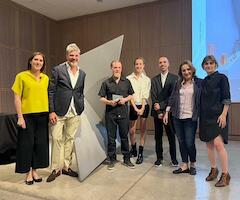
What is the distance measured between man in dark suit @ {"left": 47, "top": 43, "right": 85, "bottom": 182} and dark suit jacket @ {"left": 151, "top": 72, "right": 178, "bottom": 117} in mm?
908

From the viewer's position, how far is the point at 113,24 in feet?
20.1

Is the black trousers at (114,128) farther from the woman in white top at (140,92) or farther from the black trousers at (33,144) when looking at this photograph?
the black trousers at (33,144)

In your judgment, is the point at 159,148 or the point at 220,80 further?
the point at 159,148

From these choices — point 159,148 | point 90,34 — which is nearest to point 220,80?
point 159,148

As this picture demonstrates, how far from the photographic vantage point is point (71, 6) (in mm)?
5902

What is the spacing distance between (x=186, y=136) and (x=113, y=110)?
0.88 metres

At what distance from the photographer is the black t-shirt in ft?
9.67

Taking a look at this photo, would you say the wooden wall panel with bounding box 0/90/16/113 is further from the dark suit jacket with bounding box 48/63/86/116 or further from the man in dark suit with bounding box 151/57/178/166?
the man in dark suit with bounding box 151/57/178/166

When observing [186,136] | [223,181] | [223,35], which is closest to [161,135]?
[186,136]

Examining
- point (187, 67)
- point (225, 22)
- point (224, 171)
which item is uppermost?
point (225, 22)

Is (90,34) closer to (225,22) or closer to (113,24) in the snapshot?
(113,24)

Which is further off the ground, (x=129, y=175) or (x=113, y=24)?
(x=113, y=24)

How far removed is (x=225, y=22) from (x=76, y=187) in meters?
4.07

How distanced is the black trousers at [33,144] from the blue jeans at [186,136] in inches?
55.8
